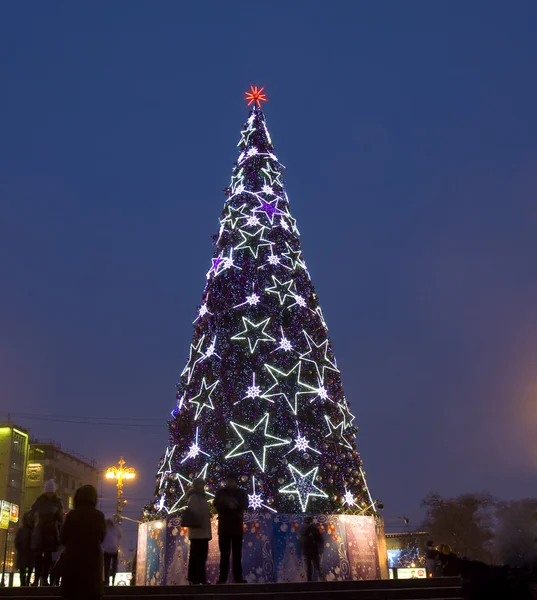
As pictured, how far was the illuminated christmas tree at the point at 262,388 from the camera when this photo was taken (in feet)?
53.1

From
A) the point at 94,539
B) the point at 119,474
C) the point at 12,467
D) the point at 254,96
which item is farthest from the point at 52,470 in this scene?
the point at 94,539

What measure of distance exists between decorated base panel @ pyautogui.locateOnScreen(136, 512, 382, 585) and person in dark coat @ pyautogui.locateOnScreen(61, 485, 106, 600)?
956cm

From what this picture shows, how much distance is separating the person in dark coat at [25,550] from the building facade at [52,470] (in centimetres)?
6048

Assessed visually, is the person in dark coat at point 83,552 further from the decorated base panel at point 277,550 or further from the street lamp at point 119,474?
the street lamp at point 119,474

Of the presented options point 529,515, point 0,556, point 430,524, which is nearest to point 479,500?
point 430,524

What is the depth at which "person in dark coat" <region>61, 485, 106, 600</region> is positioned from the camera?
20.0 feet

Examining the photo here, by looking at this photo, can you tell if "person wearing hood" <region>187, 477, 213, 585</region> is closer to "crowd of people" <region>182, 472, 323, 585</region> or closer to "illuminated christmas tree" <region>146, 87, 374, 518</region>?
"crowd of people" <region>182, 472, 323, 585</region>

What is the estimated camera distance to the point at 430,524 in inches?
2263

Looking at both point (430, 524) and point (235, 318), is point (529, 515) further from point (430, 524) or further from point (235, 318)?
point (430, 524)

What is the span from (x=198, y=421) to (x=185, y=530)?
2.59m

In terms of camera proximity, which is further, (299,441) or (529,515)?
(299,441)

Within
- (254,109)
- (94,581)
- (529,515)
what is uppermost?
(254,109)

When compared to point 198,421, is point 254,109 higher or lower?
higher

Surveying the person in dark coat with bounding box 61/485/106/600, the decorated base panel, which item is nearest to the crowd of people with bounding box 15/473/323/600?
the person in dark coat with bounding box 61/485/106/600
